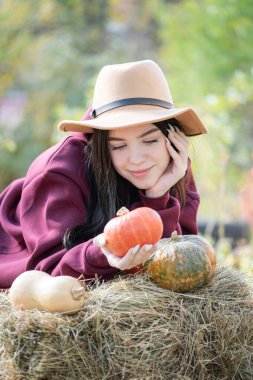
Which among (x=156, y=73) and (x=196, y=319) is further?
(x=156, y=73)

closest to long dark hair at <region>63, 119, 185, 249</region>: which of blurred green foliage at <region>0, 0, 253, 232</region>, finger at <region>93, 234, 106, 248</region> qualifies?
finger at <region>93, 234, 106, 248</region>

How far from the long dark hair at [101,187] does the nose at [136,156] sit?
0.57 ft

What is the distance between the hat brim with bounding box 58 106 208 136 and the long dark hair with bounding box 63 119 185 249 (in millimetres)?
65

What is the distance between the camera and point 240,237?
8711 millimetres

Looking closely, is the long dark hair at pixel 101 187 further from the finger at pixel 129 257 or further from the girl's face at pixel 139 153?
the finger at pixel 129 257

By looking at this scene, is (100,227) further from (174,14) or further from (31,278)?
(174,14)

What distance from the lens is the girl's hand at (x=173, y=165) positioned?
3549 millimetres

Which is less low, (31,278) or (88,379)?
(31,278)

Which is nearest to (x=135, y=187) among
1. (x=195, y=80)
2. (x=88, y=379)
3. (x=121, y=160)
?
(x=121, y=160)

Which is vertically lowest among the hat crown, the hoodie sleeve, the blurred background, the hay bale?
the blurred background

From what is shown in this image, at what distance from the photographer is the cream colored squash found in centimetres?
279

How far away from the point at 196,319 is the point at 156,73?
4.18ft

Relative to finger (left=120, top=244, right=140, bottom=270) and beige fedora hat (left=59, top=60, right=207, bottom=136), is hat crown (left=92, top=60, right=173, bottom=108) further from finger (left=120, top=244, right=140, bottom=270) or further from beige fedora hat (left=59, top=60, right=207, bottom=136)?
finger (left=120, top=244, right=140, bottom=270)

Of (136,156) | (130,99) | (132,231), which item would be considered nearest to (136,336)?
(132,231)
